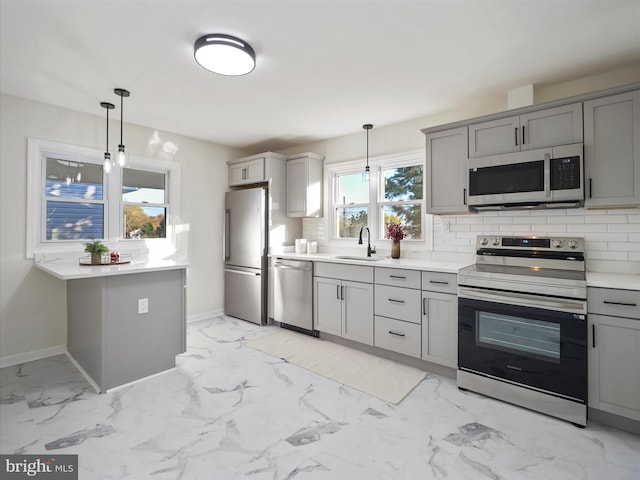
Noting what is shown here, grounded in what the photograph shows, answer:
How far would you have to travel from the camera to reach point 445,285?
9.05ft

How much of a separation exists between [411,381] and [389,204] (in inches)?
79.9

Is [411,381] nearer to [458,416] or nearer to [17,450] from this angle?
[458,416]

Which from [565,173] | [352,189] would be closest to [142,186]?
[352,189]

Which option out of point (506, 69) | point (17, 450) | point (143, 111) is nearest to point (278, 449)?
point (17, 450)

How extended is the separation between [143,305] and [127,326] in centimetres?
19

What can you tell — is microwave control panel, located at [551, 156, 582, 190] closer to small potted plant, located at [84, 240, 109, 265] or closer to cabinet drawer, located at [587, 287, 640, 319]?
cabinet drawer, located at [587, 287, 640, 319]

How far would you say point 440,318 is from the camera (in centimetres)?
279

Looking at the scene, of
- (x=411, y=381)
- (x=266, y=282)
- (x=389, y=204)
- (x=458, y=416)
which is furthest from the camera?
(x=266, y=282)

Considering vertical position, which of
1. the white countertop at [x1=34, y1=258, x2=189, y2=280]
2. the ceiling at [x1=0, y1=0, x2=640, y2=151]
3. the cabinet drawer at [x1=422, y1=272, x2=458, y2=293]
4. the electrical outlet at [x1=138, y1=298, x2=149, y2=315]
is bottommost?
the electrical outlet at [x1=138, y1=298, x2=149, y2=315]

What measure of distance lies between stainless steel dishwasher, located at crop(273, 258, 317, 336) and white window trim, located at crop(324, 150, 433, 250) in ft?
2.38

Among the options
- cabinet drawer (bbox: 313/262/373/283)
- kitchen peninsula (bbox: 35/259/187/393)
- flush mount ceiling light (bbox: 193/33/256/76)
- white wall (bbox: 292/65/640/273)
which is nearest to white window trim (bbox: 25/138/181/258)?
kitchen peninsula (bbox: 35/259/187/393)

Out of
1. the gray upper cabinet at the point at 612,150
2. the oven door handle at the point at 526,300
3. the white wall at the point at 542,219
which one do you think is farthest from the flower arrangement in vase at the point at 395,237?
the gray upper cabinet at the point at 612,150

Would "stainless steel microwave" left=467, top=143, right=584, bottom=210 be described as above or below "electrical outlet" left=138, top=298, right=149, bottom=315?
above

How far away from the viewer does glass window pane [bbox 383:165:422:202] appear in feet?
12.2
